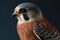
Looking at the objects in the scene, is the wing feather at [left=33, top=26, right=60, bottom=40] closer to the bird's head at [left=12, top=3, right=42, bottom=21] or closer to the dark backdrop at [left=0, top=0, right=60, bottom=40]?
the bird's head at [left=12, top=3, right=42, bottom=21]

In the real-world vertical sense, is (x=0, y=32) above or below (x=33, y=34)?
below

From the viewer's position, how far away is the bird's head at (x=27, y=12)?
0.74 m

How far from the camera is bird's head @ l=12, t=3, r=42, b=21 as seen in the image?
744mm

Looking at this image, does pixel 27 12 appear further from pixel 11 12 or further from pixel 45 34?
pixel 11 12

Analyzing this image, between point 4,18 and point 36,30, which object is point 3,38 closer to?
point 4,18

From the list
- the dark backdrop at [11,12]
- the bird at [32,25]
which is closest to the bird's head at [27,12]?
the bird at [32,25]

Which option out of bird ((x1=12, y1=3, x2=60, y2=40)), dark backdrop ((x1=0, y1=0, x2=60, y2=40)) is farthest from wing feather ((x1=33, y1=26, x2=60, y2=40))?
dark backdrop ((x1=0, y1=0, x2=60, y2=40))

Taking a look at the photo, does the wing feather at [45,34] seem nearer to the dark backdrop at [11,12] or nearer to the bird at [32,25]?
the bird at [32,25]

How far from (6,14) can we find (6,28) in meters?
0.10

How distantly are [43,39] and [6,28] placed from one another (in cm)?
92

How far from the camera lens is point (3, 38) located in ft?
5.50

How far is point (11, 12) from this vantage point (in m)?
1.65

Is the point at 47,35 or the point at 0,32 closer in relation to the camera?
the point at 47,35

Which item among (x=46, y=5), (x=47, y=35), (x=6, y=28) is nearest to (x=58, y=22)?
(x=46, y=5)
